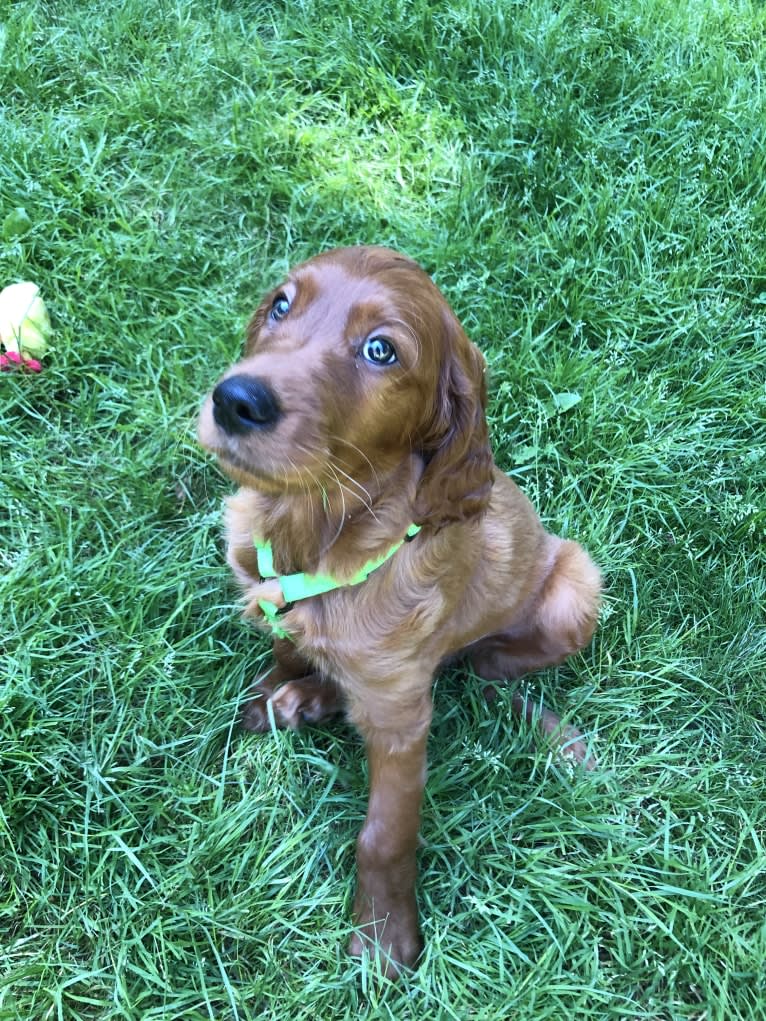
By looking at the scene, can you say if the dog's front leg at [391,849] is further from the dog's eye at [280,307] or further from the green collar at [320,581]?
the dog's eye at [280,307]

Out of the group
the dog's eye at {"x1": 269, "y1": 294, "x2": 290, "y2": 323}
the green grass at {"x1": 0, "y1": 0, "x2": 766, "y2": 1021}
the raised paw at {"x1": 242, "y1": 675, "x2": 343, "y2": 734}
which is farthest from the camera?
the raised paw at {"x1": 242, "y1": 675, "x2": 343, "y2": 734}

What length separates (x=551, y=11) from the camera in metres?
4.77

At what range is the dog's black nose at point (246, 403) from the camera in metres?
1.97

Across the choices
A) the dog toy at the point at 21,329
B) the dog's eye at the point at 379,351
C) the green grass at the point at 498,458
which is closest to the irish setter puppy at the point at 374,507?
the dog's eye at the point at 379,351

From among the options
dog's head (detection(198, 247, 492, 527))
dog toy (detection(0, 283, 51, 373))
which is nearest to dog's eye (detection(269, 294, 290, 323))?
dog's head (detection(198, 247, 492, 527))

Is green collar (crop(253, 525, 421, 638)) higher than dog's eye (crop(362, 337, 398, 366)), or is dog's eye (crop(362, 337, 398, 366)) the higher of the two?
dog's eye (crop(362, 337, 398, 366))

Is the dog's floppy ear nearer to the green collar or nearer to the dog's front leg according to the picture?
the green collar

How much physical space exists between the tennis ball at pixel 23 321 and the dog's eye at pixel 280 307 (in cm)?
169

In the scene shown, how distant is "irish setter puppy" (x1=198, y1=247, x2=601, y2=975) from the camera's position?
2.10 m

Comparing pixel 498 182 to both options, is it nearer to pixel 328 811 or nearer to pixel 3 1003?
pixel 328 811

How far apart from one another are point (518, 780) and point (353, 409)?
169 cm

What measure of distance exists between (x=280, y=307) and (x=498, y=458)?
1.60m

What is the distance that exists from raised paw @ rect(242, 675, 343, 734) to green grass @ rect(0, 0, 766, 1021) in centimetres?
7

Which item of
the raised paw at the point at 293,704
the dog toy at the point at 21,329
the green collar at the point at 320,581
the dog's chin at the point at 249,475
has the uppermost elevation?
the dog's chin at the point at 249,475
